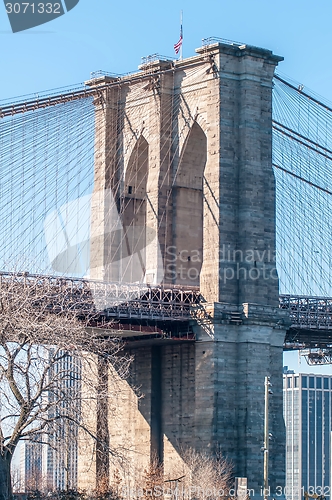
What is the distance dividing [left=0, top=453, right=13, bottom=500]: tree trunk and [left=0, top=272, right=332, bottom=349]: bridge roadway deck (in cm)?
2115

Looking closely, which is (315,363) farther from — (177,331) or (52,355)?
(52,355)

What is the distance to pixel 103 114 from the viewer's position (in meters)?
111

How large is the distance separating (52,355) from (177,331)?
3045 cm

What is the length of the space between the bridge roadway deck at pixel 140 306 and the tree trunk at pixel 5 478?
21152 mm

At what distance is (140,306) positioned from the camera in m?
97.2

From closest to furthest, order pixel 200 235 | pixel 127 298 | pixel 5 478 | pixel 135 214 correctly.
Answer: pixel 5 478 → pixel 127 298 → pixel 200 235 → pixel 135 214

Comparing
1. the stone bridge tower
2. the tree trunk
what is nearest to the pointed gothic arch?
the stone bridge tower

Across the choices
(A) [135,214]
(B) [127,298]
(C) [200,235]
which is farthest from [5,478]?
(A) [135,214]

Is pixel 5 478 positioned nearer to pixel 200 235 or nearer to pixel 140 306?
pixel 140 306

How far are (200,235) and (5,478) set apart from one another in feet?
143

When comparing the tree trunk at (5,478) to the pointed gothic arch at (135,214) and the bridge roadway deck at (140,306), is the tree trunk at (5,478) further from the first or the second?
the pointed gothic arch at (135,214)

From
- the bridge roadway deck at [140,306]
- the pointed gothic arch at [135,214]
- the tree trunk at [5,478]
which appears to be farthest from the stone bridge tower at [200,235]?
the tree trunk at [5,478]

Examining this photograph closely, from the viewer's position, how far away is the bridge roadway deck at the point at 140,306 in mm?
93688

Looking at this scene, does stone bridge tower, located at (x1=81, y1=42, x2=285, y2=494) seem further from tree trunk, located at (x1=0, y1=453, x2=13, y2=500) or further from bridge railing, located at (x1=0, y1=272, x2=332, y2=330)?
tree trunk, located at (x1=0, y1=453, x2=13, y2=500)
